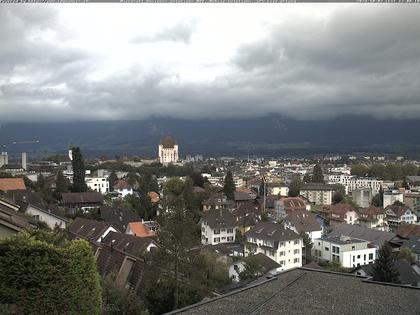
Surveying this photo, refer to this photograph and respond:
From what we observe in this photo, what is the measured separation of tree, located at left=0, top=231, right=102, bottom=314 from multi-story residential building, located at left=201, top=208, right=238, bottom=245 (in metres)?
33.5

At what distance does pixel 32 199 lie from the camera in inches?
1508

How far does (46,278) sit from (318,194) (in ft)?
258

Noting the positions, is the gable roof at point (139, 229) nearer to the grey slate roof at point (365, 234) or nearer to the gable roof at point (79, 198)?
the gable roof at point (79, 198)

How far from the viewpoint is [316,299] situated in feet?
38.5

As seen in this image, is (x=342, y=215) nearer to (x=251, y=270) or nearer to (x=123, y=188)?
(x=123, y=188)

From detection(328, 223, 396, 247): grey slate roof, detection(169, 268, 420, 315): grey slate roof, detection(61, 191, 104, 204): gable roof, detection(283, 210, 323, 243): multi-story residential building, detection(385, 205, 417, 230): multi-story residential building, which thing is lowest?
detection(385, 205, 417, 230): multi-story residential building

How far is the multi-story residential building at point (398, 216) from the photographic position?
6694 centimetres

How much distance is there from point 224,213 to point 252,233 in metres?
6.72

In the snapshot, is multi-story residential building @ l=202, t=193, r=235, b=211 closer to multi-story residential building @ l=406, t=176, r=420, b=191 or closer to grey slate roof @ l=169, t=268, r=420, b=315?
grey slate roof @ l=169, t=268, r=420, b=315

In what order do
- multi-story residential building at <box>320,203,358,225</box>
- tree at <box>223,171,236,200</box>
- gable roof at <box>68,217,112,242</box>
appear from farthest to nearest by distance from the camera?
tree at <box>223,171,236,200</box>, multi-story residential building at <box>320,203,358,225</box>, gable roof at <box>68,217,112,242</box>

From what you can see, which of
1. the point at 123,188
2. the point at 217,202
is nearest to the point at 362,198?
the point at 217,202

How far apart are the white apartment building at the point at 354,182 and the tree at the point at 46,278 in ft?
334

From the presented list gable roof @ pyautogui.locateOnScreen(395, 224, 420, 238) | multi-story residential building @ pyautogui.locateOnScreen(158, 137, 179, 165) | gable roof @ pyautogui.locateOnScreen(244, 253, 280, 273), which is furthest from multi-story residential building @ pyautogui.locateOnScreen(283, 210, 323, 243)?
multi-story residential building @ pyautogui.locateOnScreen(158, 137, 179, 165)

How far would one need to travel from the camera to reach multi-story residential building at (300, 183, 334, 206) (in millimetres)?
86125
